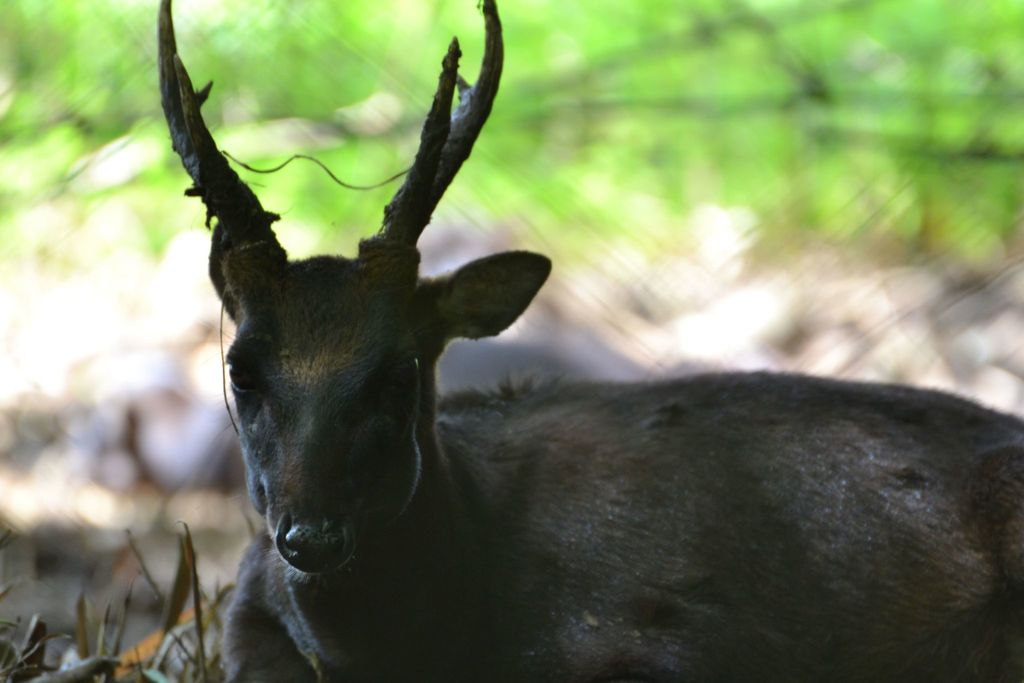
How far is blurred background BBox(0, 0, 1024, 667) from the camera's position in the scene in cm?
873

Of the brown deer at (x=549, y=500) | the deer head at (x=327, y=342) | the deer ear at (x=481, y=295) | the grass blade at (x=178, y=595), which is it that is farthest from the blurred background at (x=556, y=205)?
the deer head at (x=327, y=342)

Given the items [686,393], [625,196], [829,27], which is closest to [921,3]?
[829,27]

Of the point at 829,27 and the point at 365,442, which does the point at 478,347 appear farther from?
the point at 365,442

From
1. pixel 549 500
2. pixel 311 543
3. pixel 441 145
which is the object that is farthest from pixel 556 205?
pixel 311 543

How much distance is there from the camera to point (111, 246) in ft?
34.7

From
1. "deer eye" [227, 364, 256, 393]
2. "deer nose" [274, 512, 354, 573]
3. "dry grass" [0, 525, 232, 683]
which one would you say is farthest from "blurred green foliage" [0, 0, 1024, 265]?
"deer nose" [274, 512, 354, 573]

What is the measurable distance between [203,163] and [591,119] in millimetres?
6292

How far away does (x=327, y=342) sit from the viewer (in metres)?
4.33

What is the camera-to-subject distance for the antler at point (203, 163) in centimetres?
429

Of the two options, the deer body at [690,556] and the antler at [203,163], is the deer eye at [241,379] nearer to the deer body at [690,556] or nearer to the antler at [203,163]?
the antler at [203,163]

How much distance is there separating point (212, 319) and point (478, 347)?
1.83m

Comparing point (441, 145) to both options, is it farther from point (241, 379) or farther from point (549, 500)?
point (549, 500)

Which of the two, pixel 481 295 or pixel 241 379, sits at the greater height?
pixel 481 295

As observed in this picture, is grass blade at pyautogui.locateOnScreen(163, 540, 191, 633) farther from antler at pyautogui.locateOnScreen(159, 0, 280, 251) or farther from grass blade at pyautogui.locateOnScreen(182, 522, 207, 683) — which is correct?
antler at pyautogui.locateOnScreen(159, 0, 280, 251)
